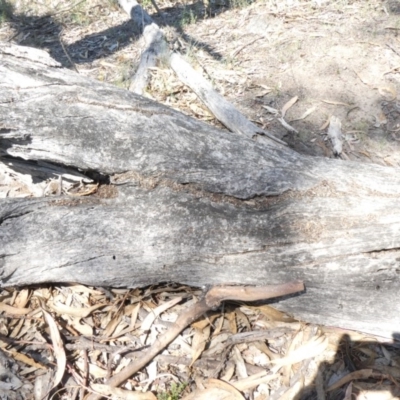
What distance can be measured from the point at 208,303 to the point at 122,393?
0.60 m

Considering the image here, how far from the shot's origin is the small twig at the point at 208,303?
2348mm

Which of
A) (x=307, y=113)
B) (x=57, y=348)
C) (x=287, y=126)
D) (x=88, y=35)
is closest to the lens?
(x=57, y=348)

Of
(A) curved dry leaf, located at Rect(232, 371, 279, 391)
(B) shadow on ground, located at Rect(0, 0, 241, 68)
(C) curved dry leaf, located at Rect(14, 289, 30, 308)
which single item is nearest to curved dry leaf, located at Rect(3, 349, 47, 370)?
(C) curved dry leaf, located at Rect(14, 289, 30, 308)

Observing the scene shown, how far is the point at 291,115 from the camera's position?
3.99 metres

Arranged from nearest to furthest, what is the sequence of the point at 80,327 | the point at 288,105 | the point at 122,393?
the point at 122,393, the point at 80,327, the point at 288,105

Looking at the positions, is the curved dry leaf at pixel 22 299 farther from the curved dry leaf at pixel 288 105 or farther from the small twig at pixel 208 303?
the curved dry leaf at pixel 288 105

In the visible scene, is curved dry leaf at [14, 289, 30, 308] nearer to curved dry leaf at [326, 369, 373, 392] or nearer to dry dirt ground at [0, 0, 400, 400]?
dry dirt ground at [0, 0, 400, 400]

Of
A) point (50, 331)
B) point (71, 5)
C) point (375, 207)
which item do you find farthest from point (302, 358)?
point (71, 5)

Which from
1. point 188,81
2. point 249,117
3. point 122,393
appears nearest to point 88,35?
point 188,81

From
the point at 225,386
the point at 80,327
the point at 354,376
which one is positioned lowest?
the point at 354,376

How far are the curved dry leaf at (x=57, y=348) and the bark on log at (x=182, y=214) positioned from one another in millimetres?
228

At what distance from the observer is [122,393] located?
2273 millimetres

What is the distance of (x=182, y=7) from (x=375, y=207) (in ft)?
18.0

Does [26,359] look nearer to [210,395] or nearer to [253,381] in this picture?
[210,395]
